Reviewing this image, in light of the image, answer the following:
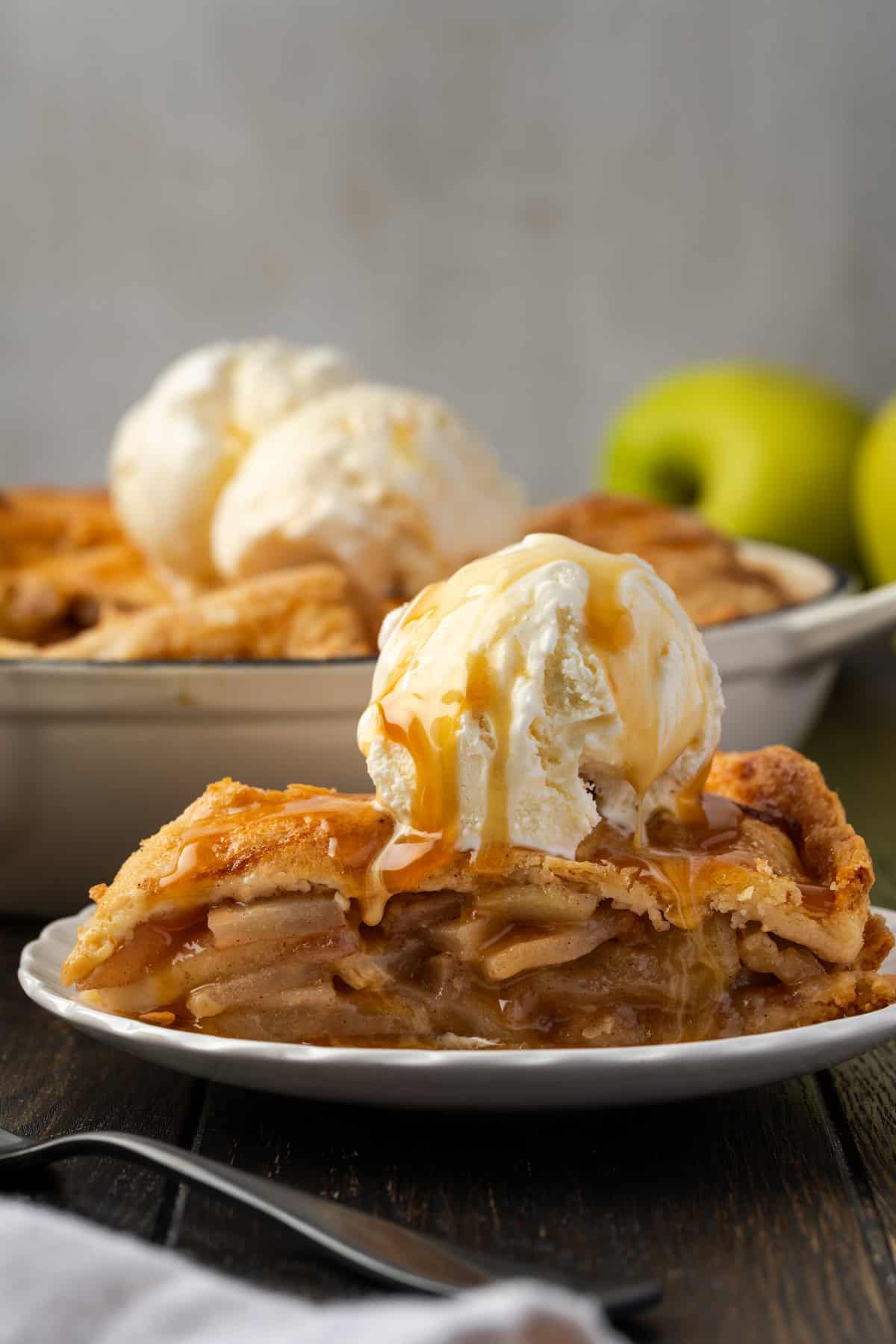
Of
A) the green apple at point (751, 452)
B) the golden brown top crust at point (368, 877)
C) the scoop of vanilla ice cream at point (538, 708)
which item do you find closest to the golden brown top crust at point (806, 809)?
the golden brown top crust at point (368, 877)

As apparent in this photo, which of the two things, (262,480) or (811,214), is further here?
(811,214)

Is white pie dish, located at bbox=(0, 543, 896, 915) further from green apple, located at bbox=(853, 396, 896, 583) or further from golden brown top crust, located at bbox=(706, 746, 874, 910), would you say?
green apple, located at bbox=(853, 396, 896, 583)

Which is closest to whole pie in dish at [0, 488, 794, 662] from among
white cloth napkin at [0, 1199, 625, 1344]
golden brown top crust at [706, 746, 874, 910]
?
golden brown top crust at [706, 746, 874, 910]

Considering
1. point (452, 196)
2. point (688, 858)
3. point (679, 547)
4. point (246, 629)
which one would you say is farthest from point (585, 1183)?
point (452, 196)

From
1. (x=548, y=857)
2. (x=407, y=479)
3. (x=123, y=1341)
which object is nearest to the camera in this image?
(x=123, y=1341)

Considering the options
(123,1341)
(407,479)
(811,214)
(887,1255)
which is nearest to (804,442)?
(811,214)

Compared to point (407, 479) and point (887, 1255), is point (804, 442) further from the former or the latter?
point (887, 1255)

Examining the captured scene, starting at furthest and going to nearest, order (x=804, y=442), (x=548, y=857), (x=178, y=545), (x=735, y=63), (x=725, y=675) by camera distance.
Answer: (x=735, y=63)
(x=804, y=442)
(x=178, y=545)
(x=725, y=675)
(x=548, y=857)

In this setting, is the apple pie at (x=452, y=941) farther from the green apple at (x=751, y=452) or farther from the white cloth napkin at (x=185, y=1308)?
the green apple at (x=751, y=452)
